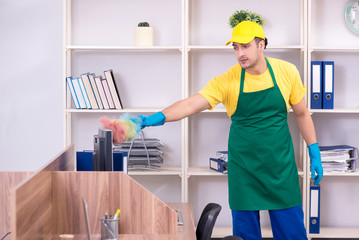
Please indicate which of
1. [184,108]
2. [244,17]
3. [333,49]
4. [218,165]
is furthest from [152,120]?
[333,49]

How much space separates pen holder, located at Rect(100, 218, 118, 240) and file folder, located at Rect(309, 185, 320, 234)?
90.1 inches

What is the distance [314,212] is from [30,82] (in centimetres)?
238

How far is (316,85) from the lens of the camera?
3.79m

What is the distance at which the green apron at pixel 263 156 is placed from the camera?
2875 millimetres

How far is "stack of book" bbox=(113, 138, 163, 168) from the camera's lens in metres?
3.84

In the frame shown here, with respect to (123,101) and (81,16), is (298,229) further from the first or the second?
(81,16)

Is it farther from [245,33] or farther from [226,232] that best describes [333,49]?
[226,232]

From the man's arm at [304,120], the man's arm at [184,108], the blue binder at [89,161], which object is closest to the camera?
the blue binder at [89,161]

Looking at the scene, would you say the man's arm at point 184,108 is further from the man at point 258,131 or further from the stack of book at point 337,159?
the stack of book at point 337,159

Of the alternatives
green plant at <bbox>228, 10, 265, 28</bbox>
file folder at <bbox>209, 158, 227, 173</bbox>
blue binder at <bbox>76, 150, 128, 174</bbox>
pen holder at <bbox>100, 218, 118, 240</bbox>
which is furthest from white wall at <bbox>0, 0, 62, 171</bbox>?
pen holder at <bbox>100, 218, 118, 240</bbox>

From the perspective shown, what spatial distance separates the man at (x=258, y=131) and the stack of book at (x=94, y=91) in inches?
42.4

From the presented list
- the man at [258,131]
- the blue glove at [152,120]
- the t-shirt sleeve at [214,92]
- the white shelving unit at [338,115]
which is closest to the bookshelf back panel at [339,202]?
the white shelving unit at [338,115]

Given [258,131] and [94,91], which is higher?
[94,91]

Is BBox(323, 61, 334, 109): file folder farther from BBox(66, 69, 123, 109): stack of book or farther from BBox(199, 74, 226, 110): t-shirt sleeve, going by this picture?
BBox(66, 69, 123, 109): stack of book
